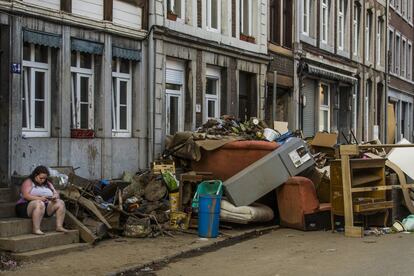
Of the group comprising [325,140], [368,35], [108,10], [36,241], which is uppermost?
[368,35]

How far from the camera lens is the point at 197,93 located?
16984 millimetres

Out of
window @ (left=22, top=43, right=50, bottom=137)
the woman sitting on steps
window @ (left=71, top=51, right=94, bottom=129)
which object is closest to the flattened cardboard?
window @ (left=71, top=51, right=94, bottom=129)

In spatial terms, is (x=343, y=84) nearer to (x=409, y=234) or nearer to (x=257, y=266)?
(x=409, y=234)

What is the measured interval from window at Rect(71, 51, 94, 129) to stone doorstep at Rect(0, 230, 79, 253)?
10.7 ft

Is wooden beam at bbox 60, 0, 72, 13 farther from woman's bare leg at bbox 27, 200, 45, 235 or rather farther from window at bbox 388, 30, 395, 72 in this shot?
window at bbox 388, 30, 395, 72

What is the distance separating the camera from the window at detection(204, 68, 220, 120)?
17.9m

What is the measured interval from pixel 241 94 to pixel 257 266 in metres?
10.7

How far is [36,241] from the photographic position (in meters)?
9.82

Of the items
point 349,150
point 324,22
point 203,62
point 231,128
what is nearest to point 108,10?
point 203,62

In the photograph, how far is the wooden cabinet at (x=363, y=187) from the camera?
1273 centimetres

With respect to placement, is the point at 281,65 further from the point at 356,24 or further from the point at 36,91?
the point at 36,91

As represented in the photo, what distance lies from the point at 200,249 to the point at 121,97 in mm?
5040

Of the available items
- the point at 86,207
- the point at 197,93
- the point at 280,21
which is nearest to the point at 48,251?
the point at 86,207

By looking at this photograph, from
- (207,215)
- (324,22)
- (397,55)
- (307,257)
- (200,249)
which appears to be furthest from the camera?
(397,55)
